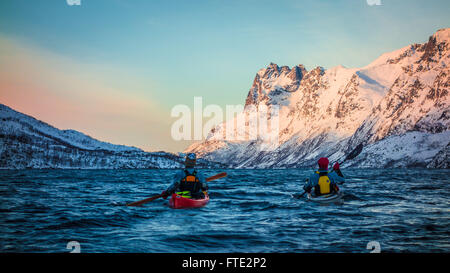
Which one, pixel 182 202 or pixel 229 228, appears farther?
pixel 182 202

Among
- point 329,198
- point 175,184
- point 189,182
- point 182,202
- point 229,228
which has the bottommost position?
point 229,228

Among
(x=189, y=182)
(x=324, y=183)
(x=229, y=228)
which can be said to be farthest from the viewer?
(x=324, y=183)

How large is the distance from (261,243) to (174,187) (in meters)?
9.89

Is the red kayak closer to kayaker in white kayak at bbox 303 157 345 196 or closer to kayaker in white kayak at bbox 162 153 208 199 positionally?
kayaker in white kayak at bbox 162 153 208 199

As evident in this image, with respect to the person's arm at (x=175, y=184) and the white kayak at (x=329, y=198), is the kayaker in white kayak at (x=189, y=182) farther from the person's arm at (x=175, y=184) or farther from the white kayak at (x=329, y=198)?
the white kayak at (x=329, y=198)

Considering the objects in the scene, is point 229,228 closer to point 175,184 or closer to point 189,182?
point 189,182

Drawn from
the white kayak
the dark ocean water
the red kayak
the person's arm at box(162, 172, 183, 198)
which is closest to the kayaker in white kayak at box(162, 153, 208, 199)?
the person's arm at box(162, 172, 183, 198)

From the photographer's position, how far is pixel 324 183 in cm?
2156

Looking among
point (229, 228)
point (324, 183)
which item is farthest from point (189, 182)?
point (324, 183)

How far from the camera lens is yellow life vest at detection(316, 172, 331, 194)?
21.5 m

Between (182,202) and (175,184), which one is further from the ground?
(175,184)
